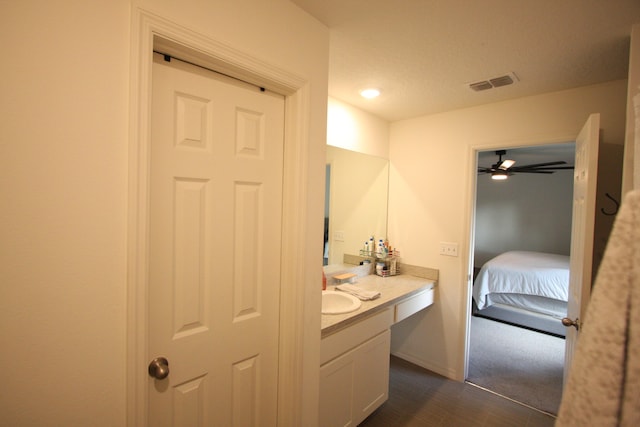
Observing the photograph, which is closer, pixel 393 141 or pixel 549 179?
pixel 393 141

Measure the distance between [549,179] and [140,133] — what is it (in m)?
6.88

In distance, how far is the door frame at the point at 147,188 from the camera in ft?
2.87

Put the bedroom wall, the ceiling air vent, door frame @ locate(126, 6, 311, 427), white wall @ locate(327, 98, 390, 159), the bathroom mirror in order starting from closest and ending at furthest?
door frame @ locate(126, 6, 311, 427) → the ceiling air vent → white wall @ locate(327, 98, 390, 159) → the bathroom mirror → the bedroom wall

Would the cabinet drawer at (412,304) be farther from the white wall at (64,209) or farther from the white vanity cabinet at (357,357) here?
the white wall at (64,209)

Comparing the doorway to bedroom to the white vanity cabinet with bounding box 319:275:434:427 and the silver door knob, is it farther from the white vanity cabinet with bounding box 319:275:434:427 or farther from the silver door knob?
the silver door knob

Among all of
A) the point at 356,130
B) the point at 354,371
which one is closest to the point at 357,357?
the point at 354,371

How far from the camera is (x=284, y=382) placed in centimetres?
138

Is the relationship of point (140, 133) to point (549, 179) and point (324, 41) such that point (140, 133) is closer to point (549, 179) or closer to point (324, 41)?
point (324, 41)

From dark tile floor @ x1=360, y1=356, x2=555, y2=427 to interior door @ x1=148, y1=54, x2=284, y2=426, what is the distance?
4.09 feet

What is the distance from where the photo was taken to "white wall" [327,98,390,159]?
7.78 feet

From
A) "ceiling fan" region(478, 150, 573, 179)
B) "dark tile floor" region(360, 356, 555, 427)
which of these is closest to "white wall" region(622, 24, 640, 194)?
"dark tile floor" region(360, 356, 555, 427)

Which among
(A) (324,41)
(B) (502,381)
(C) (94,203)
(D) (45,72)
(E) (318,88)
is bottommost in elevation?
(B) (502,381)

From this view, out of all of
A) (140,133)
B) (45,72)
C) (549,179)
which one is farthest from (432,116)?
(549,179)

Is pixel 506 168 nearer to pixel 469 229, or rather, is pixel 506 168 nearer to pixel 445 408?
pixel 469 229
